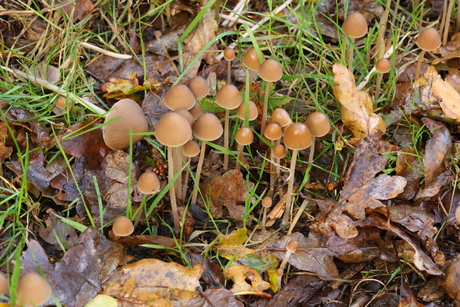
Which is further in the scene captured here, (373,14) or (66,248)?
(373,14)

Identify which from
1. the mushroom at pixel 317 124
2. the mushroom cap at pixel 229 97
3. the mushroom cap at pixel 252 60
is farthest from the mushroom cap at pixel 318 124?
the mushroom cap at pixel 252 60

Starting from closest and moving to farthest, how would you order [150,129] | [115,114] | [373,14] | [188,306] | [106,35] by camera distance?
[188,306], [115,114], [150,129], [106,35], [373,14]

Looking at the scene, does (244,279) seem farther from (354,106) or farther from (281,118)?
(354,106)

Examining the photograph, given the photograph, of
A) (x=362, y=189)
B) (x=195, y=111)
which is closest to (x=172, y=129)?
(x=195, y=111)

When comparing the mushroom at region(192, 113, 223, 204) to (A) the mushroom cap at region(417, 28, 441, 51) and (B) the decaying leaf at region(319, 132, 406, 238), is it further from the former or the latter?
(A) the mushroom cap at region(417, 28, 441, 51)

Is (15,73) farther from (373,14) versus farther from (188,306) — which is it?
(373,14)

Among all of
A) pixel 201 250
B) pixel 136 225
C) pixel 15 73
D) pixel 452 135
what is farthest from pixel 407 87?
pixel 15 73

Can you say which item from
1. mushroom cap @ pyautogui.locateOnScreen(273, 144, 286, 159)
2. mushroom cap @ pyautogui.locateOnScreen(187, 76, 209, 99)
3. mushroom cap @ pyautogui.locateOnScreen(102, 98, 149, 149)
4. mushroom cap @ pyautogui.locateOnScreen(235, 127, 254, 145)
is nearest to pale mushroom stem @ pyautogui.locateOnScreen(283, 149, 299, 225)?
mushroom cap @ pyautogui.locateOnScreen(273, 144, 286, 159)
